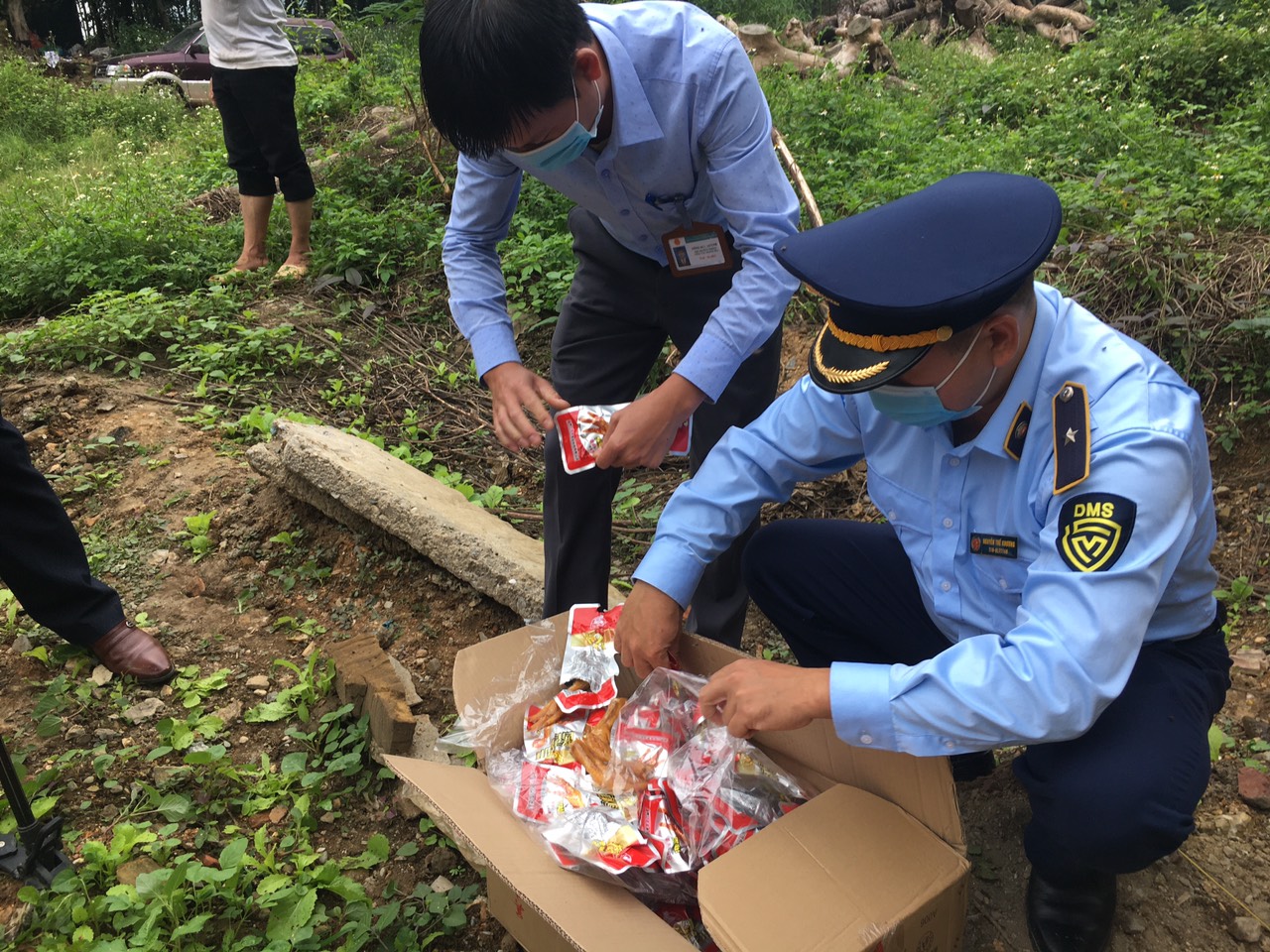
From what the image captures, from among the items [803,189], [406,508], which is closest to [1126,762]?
[406,508]

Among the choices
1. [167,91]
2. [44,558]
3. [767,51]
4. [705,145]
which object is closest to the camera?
[705,145]

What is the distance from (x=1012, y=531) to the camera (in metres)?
1.47

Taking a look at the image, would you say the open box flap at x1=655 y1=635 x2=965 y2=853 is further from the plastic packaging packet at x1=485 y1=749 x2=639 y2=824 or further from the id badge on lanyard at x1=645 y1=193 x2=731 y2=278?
the id badge on lanyard at x1=645 y1=193 x2=731 y2=278

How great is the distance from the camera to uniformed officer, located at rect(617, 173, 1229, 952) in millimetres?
1240

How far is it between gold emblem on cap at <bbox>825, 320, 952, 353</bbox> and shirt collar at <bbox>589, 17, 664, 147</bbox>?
654mm

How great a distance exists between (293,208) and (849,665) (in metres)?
4.30

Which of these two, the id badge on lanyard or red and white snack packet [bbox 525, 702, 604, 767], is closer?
red and white snack packet [bbox 525, 702, 604, 767]

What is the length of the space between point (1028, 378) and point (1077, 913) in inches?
38.0

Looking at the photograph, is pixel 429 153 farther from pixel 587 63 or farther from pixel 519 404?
pixel 587 63

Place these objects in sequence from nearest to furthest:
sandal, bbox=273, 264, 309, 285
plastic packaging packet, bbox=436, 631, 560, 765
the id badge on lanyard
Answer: plastic packaging packet, bbox=436, 631, 560, 765 → the id badge on lanyard → sandal, bbox=273, 264, 309, 285

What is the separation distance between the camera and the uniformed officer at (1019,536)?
1240 millimetres

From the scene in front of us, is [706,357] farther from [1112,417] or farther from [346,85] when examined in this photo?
[346,85]

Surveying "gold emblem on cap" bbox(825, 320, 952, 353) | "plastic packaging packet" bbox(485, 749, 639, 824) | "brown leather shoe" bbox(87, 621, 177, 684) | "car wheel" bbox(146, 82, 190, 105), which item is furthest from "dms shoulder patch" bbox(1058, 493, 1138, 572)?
"car wheel" bbox(146, 82, 190, 105)

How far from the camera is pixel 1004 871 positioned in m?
1.86
